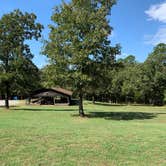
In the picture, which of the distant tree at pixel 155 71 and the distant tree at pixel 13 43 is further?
the distant tree at pixel 155 71

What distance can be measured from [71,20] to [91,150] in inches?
730

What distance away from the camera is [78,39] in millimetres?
25938

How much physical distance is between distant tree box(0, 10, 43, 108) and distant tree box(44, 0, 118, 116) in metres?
10.3

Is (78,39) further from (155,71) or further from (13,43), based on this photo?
(155,71)

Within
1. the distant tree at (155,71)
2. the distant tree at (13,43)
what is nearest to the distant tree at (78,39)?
the distant tree at (13,43)

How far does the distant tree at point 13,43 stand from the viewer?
117ft

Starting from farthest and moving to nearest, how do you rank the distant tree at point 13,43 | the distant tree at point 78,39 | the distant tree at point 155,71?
the distant tree at point 155,71 < the distant tree at point 13,43 < the distant tree at point 78,39

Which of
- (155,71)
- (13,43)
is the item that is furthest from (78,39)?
(155,71)

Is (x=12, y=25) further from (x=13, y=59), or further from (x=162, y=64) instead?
(x=162, y=64)

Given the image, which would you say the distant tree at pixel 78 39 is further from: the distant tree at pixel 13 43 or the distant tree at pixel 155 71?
the distant tree at pixel 155 71

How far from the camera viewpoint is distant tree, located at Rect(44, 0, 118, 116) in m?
25.2

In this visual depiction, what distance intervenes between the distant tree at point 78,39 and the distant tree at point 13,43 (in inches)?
404

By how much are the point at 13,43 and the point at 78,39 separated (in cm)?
1331

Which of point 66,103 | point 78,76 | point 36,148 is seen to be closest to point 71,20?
point 78,76
